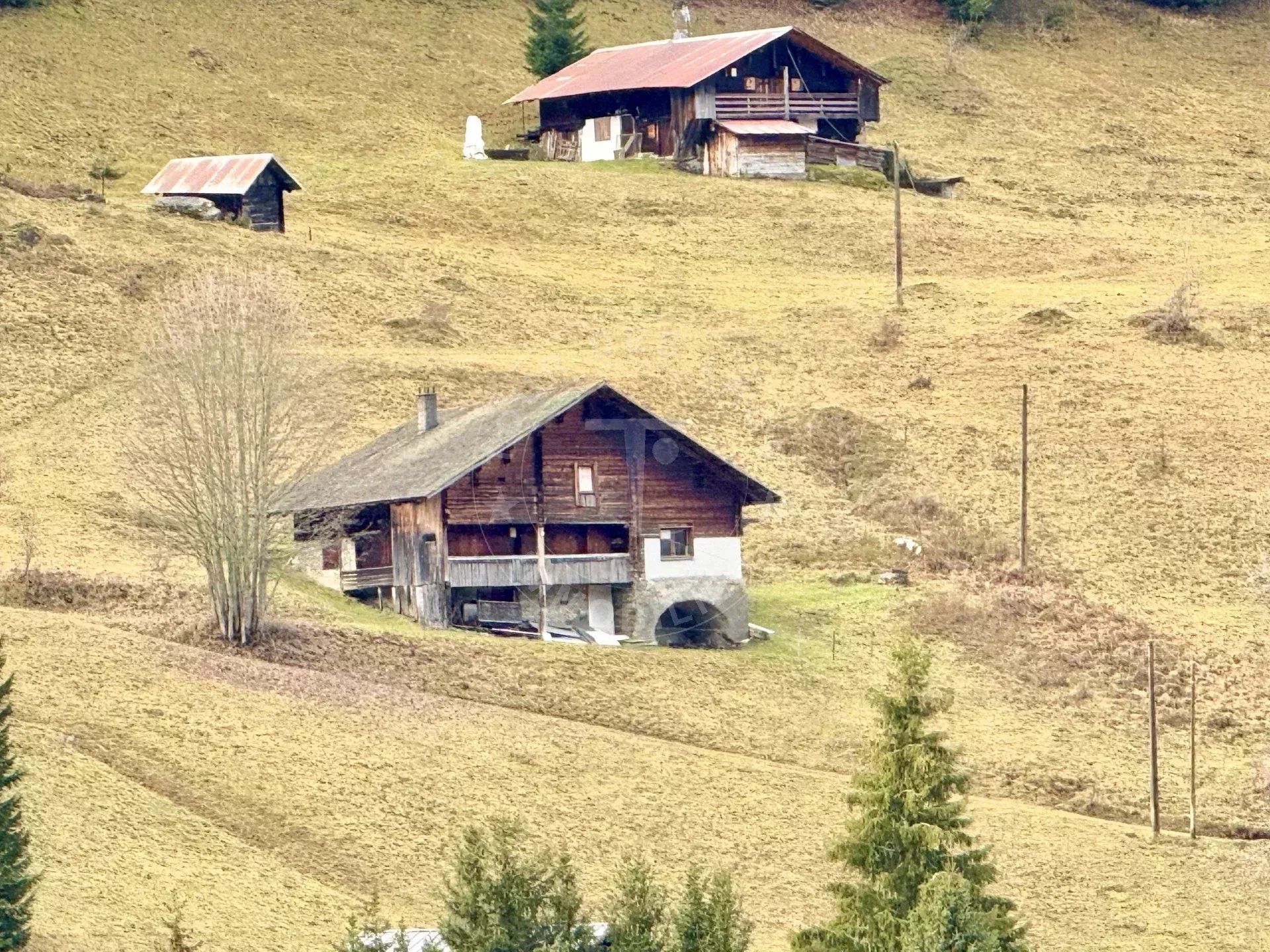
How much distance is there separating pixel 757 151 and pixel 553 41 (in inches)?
547

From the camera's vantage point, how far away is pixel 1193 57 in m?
123

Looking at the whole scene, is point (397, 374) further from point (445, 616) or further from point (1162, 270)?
point (1162, 270)

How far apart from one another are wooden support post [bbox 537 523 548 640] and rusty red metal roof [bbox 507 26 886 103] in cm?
4132

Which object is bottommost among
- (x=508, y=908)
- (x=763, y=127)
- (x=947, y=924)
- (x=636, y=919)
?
(x=947, y=924)

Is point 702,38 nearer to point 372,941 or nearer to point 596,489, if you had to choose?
point 596,489

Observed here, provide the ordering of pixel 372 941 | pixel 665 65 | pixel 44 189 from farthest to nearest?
pixel 665 65 → pixel 44 189 → pixel 372 941

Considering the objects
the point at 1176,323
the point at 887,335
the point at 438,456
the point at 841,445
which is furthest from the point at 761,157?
the point at 438,456

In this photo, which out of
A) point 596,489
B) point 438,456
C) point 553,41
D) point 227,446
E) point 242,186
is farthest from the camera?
point 553,41

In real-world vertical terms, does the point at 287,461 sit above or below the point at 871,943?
above

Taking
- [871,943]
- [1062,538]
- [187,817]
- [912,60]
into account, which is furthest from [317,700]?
[912,60]

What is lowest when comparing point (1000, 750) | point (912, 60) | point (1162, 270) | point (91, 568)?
point (1000, 750)

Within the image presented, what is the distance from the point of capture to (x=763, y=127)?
10394 cm

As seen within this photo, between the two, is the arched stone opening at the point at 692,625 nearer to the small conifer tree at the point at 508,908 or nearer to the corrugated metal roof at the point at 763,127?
the small conifer tree at the point at 508,908

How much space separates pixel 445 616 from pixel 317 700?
987 cm
